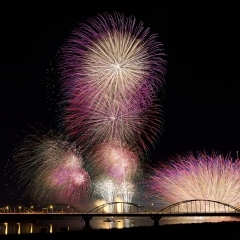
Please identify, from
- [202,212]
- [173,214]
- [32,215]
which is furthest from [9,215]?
[202,212]

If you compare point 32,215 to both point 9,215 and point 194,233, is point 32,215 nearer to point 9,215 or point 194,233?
point 9,215

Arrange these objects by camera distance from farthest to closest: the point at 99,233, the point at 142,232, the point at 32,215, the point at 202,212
Result: the point at 32,215, the point at 202,212, the point at 142,232, the point at 99,233

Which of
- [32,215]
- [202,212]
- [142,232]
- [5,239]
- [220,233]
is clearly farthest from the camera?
[32,215]

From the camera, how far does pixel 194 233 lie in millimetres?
31828

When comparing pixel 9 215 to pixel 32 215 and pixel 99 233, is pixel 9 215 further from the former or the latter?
pixel 99 233

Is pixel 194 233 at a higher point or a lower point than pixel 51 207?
lower

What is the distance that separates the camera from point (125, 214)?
134 m

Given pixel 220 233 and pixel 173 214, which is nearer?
pixel 220 233

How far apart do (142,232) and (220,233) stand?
6531 mm

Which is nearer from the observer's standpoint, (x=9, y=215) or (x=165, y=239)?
(x=165, y=239)

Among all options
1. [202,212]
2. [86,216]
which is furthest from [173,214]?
[86,216]

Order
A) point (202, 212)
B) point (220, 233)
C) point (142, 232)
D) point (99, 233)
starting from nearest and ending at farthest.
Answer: point (99, 233)
point (142, 232)
point (220, 233)
point (202, 212)

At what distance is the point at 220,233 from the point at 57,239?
13.7 m

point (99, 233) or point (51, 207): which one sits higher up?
point (51, 207)
